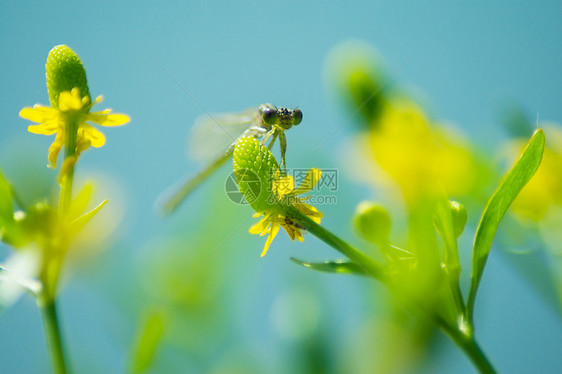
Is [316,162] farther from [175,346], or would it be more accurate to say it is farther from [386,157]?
[175,346]

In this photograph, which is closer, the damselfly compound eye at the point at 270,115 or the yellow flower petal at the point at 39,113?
the yellow flower petal at the point at 39,113

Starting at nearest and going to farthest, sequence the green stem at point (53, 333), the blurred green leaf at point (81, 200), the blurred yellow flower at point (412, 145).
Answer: the green stem at point (53, 333) < the blurred green leaf at point (81, 200) < the blurred yellow flower at point (412, 145)

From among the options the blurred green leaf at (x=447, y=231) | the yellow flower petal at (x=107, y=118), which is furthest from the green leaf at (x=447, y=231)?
the yellow flower petal at (x=107, y=118)

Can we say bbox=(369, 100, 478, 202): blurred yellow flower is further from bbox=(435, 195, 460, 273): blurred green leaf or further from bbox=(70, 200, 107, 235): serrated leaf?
bbox=(70, 200, 107, 235): serrated leaf

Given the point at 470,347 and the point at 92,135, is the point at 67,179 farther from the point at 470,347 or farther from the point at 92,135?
the point at 470,347

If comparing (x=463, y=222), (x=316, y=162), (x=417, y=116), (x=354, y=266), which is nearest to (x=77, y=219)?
(x=354, y=266)

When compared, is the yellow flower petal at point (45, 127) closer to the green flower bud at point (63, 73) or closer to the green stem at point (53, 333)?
the green flower bud at point (63, 73)
